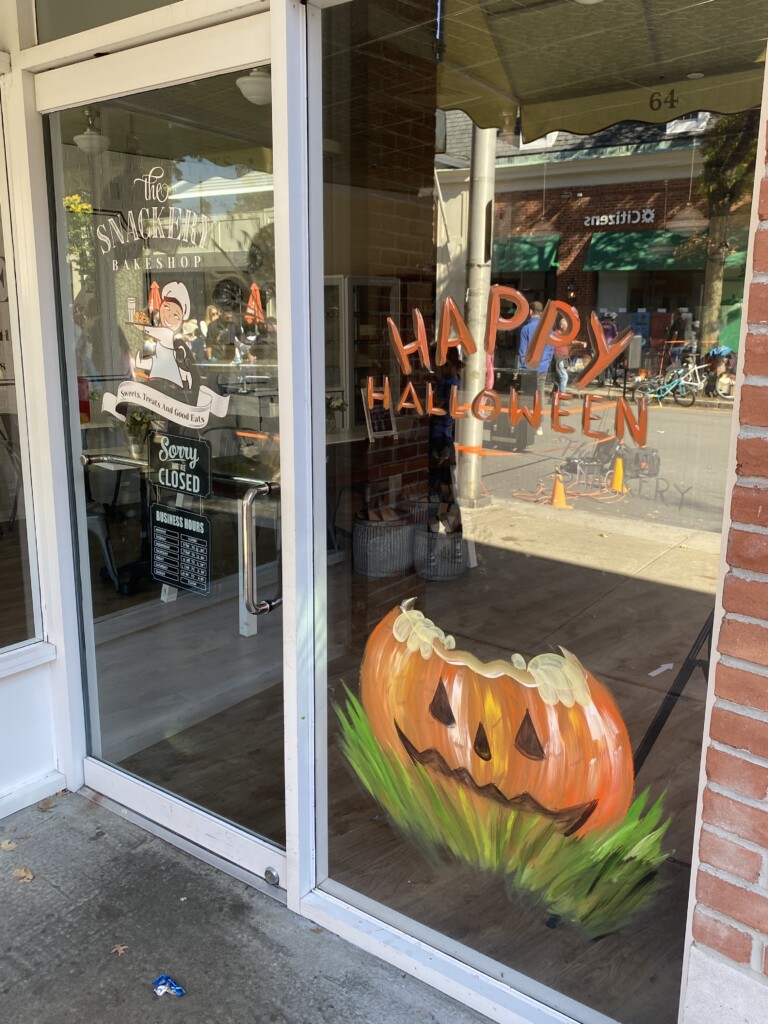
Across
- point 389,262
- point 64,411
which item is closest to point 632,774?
point 389,262

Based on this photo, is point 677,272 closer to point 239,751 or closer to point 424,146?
point 424,146

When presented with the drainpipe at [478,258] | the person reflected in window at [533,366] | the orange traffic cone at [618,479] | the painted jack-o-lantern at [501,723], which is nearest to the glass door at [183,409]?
the painted jack-o-lantern at [501,723]

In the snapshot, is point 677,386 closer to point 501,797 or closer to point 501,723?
point 501,723

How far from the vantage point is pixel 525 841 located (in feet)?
6.58

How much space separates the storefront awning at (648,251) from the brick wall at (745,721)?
0.85 feet

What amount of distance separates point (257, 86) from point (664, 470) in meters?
1.39

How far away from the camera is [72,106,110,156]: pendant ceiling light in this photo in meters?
2.46

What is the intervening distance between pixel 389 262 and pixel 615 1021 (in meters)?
2.10

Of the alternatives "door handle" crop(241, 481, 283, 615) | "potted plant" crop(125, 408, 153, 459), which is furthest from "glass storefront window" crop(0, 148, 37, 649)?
"door handle" crop(241, 481, 283, 615)

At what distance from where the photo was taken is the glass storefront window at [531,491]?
164 centimetres

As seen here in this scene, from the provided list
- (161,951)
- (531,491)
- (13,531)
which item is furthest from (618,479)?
(13,531)

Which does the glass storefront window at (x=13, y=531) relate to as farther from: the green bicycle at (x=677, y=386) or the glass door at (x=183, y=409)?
the green bicycle at (x=677, y=386)

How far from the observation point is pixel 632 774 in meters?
1.85

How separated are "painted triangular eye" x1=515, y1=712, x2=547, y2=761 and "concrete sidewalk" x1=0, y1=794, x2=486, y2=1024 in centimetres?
65
